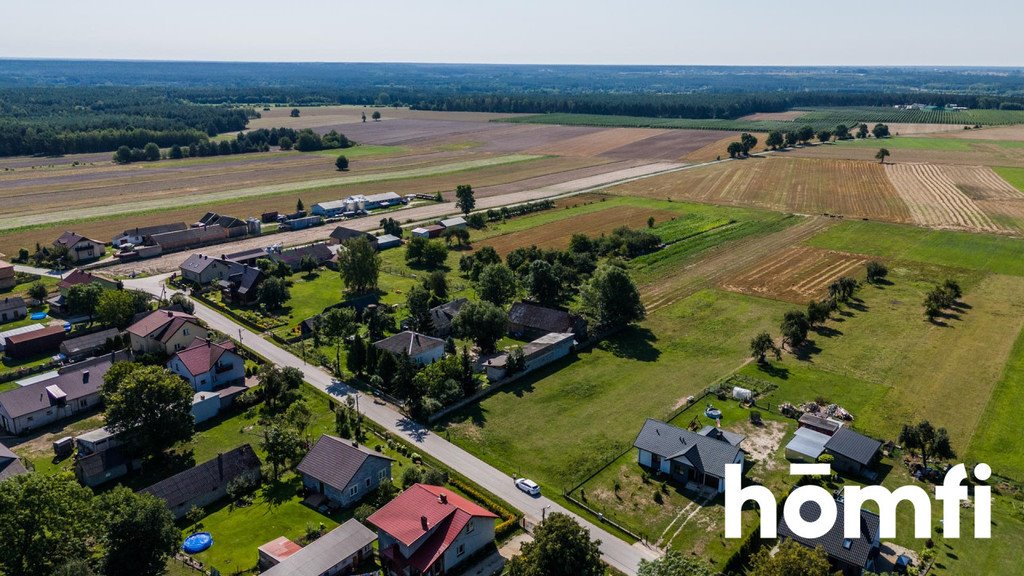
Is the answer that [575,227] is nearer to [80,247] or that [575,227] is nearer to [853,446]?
[853,446]

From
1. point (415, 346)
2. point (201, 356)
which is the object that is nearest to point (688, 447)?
point (415, 346)

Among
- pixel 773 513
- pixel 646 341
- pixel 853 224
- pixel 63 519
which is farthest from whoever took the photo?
pixel 853 224

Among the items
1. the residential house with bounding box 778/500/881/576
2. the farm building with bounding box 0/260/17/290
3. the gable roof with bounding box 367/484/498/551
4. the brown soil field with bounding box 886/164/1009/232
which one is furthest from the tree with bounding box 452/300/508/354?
the brown soil field with bounding box 886/164/1009/232

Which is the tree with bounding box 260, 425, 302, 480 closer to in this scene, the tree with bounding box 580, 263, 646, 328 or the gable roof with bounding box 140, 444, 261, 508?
the gable roof with bounding box 140, 444, 261, 508

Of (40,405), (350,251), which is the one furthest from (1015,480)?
(40,405)

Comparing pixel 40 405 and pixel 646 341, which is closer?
pixel 40 405

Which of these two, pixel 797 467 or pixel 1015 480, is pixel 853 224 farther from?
pixel 797 467
